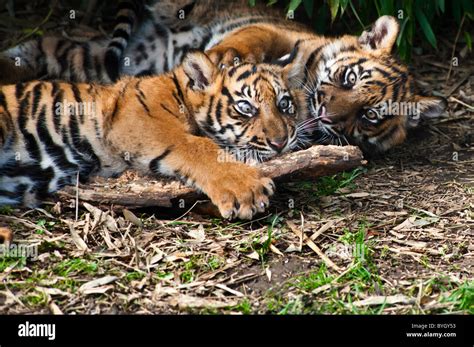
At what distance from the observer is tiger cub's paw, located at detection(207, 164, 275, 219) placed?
4.22 m

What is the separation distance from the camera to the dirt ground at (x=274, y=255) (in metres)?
3.74

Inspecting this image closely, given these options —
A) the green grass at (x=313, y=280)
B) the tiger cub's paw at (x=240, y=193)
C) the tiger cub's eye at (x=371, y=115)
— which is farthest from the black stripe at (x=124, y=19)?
the green grass at (x=313, y=280)

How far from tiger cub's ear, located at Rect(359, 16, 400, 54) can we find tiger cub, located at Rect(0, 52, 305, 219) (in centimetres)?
84

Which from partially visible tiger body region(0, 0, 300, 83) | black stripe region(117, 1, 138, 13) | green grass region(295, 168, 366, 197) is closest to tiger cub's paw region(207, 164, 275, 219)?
green grass region(295, 168, 366, 197)

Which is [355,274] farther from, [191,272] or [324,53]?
[324,53]

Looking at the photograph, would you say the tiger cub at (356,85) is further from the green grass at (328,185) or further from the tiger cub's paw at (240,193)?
the tiger cub's paw at (240,193)

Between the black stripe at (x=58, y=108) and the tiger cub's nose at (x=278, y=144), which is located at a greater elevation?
the black stripe at (x=58, y=108)

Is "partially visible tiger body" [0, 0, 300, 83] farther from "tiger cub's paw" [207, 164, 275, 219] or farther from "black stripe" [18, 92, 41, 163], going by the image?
"tiger cub's paw" [207, 164, 275, 219]

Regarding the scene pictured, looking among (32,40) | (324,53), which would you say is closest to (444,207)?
(324,53)

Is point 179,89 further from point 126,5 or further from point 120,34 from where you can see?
point 126,5

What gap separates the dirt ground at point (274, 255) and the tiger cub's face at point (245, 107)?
0.36m
